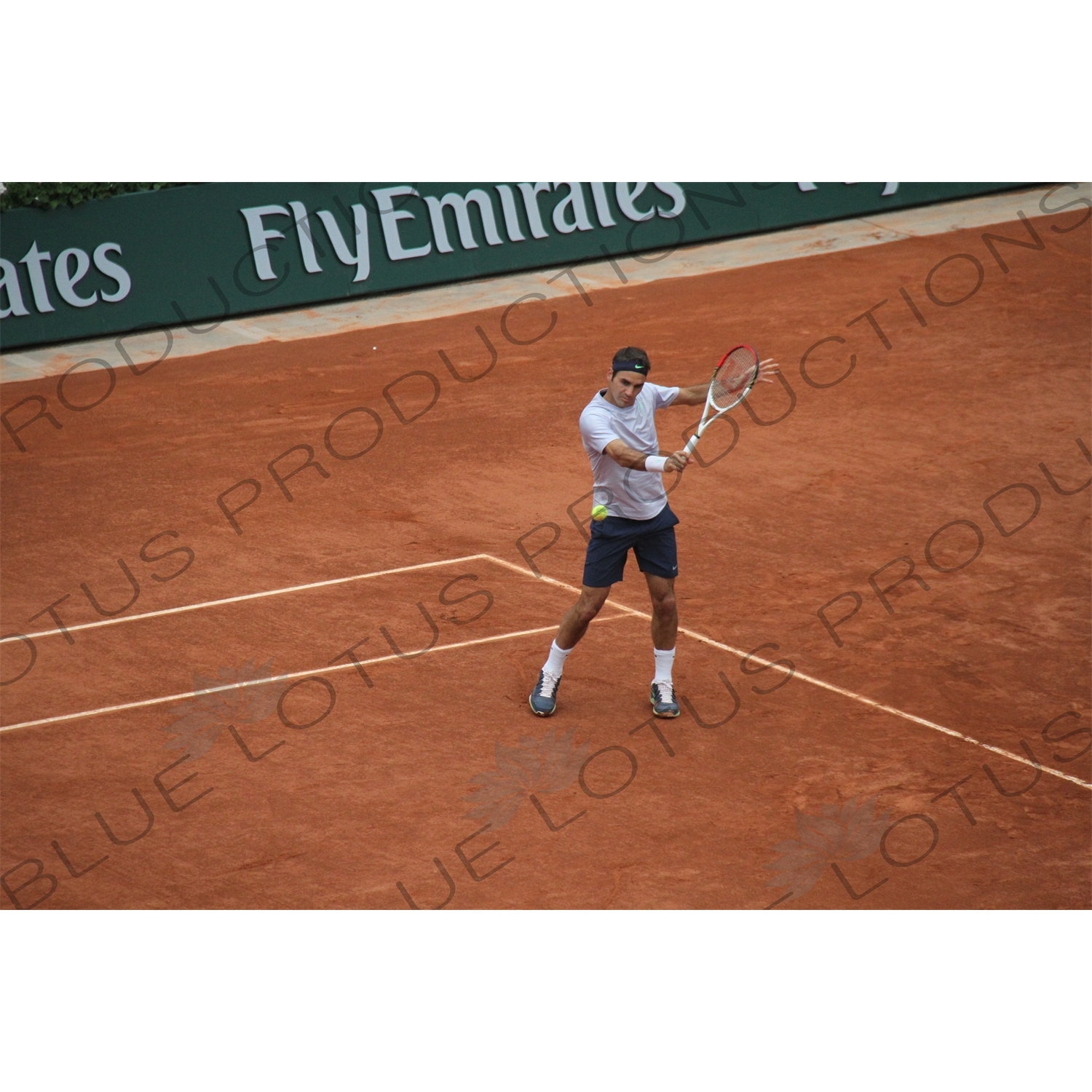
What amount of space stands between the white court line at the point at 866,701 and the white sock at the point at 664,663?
844 mm

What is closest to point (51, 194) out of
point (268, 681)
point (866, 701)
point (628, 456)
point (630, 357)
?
point (268, 681)

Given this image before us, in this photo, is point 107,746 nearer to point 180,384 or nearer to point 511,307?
point 180,384

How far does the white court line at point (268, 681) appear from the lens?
7449 mm

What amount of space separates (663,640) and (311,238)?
9.93 metres

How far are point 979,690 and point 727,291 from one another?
887 centimetres

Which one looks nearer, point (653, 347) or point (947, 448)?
point (947, 448)

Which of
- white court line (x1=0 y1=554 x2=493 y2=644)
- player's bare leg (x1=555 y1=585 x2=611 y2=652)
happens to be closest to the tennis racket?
player's bare leg (x1=555 y1=585 x2=611 y2=652)

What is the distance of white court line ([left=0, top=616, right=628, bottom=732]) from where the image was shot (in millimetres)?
7449

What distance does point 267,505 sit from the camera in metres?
10.5

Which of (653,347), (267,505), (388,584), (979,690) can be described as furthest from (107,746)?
(653,347)

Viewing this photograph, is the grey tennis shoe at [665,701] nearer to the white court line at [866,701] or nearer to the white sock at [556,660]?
the white sock at [556,660]

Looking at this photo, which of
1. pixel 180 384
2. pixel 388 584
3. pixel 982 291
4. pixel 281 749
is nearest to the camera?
pixel 281 749

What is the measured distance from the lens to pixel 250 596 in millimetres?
8891

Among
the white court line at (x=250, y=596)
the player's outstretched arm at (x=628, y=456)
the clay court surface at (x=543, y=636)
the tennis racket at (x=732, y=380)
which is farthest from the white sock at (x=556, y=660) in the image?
the white court line at (x=250, y=596)
